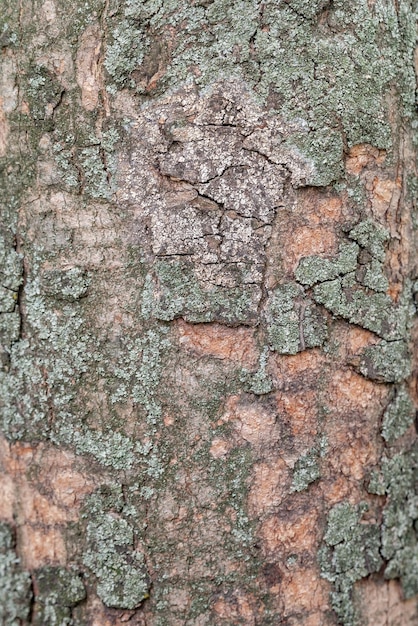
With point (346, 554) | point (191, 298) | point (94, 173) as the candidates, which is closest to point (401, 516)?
point (346, 554)

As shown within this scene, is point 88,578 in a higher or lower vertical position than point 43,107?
lower

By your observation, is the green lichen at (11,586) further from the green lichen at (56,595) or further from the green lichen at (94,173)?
the green lichen at (94,173)

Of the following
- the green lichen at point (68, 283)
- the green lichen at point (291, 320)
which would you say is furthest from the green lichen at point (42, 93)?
the green lichen at point (291, 320)

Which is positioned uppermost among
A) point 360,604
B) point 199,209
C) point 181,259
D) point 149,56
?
point 149,56

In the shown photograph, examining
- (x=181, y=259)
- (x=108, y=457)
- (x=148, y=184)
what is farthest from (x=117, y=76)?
(x=108, y=457)

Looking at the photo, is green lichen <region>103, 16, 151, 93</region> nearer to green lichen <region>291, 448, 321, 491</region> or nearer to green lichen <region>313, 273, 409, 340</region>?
green lichen <region>313, 273, 409, 340</region>

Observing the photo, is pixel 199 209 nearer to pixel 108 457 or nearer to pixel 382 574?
pixel 108 457

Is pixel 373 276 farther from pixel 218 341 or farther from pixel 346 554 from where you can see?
pixel 346 554
